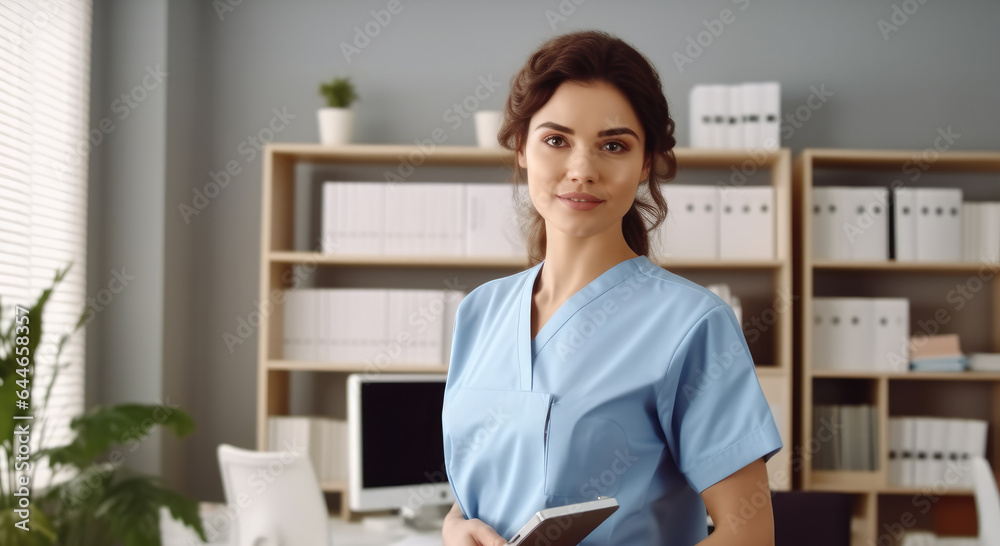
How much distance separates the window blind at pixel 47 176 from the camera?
2.47 m

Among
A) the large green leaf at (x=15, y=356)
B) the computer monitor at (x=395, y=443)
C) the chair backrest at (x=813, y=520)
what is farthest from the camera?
the computer monitor at (x=395, y=443)

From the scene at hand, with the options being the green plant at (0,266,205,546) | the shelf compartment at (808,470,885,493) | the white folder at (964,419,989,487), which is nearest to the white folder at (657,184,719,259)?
the shelf compartment at (808,470,885,493)

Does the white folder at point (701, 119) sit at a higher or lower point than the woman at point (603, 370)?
higher

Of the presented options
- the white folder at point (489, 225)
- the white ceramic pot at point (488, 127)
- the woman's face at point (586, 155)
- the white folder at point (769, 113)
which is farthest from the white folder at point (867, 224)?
the woman's face at point (586, 155)

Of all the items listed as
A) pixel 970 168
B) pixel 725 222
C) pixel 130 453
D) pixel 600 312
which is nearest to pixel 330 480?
pixel 130 453

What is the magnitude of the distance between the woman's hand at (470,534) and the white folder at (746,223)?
234 cm

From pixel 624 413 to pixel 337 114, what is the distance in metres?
2.58

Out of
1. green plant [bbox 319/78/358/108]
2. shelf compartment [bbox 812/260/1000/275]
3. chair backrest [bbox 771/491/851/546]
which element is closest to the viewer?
chair backrest [bbox 771/491/851/546]

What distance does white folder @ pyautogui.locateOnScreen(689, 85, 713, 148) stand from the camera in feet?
10.1

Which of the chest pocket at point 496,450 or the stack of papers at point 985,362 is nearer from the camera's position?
the chest pocket at point 496,450

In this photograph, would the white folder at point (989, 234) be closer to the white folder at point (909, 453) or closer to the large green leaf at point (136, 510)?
the white folder at point (909, 453)

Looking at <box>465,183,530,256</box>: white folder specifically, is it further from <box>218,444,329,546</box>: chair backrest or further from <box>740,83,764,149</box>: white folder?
<box>218,444,329,546</box>: chair backrest

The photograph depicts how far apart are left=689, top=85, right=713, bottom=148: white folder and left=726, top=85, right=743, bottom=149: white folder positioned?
0.25 ft

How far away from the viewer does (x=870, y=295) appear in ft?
10.9
